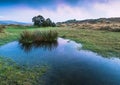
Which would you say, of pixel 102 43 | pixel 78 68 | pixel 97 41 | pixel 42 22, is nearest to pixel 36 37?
pixel 97 41

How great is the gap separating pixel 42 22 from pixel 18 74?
132ft

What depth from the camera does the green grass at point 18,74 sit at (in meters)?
6.86

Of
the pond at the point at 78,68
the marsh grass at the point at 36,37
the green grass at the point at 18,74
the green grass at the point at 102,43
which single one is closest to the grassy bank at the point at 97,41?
the green grass at the point at 102,43

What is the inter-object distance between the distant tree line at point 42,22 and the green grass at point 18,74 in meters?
37.5

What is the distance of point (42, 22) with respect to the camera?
4731 centimetres

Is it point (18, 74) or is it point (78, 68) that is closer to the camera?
point (18, 74)

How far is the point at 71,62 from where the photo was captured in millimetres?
10094

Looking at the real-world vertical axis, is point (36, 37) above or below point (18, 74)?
above

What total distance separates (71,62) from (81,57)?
1402mm

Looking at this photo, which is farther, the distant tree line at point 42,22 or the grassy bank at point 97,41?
the distant tree line at point 42,22

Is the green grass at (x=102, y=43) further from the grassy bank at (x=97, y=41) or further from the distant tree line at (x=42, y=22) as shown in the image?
the distant tree line at (x=42, y=22)

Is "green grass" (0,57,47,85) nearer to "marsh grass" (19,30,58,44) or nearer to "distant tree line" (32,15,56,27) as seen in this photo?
"marsh grass" (19,30,58,44)

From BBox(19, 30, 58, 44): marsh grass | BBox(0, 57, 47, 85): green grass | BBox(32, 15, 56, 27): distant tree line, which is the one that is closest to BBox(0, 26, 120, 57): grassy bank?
BBox(19, 30, 58, 44): marsh grass

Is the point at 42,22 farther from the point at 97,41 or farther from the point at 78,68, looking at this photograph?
the point at 78,68
